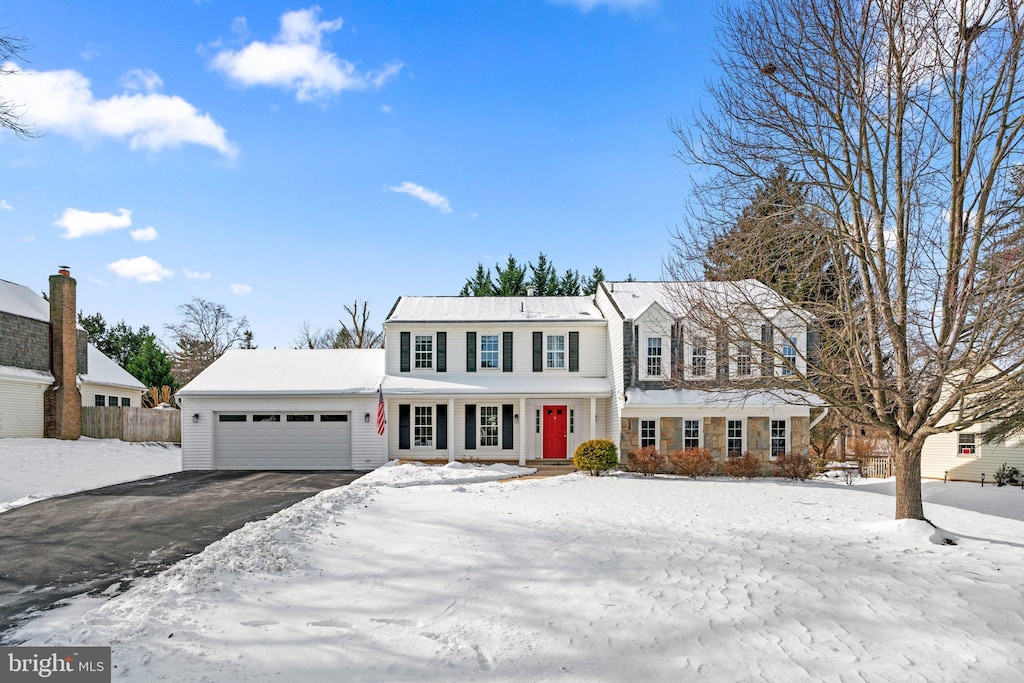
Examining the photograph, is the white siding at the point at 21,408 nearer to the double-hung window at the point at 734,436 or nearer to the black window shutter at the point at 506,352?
the black window shutter at the point at 506,352

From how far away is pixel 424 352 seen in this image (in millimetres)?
21672

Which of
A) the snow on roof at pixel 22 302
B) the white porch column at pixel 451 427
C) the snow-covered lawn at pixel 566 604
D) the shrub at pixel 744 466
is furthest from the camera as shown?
the snow on roof at pixel 22 302

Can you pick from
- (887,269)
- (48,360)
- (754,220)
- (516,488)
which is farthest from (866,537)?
(48,360)

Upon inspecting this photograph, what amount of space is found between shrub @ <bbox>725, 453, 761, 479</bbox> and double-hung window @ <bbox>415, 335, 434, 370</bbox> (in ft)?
33.6

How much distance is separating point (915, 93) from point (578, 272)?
32.1m

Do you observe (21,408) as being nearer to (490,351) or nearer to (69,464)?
(69,464)

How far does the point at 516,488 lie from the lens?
1451 centimetres

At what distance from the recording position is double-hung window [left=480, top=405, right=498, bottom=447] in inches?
832

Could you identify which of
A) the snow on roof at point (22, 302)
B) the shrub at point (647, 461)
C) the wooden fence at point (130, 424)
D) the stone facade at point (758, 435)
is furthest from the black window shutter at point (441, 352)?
the snow on roof at point (22, 302)

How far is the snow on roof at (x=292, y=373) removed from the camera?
20.4 m

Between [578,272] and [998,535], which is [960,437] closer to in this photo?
[998,535]

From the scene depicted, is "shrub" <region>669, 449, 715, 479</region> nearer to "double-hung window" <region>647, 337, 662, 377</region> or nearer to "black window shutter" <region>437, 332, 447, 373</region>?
"double-hung window" <region>647, 337, 662, 377</region>

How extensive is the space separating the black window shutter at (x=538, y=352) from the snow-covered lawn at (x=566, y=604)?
1111cm

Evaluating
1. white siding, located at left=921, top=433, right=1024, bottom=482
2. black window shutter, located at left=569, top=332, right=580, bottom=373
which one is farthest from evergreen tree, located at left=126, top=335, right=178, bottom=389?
white siding, located at left=921, top=433, right=1024, bottom=482
